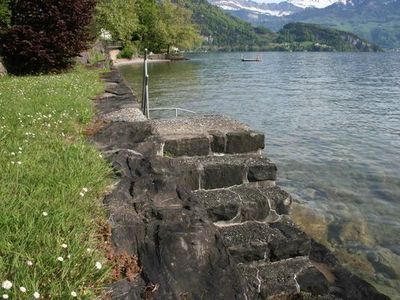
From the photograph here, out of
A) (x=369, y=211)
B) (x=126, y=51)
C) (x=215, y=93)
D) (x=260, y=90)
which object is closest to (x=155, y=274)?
(x=369, y=211)

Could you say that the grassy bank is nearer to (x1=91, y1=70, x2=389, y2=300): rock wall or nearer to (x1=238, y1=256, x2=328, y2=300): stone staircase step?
(x1=91, y1=70, x2=389, y2=300): rock wall

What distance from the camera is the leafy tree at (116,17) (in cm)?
5599

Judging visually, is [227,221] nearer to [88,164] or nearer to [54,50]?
[88,164]

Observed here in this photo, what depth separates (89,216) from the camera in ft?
11.6

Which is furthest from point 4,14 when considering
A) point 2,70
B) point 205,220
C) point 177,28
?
point 177,28

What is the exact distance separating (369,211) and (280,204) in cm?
407

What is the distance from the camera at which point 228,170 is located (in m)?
5.97

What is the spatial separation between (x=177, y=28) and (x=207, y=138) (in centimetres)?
8246

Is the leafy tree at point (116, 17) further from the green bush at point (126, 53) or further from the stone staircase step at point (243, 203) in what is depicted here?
the stone staircase step at point (243, 203)

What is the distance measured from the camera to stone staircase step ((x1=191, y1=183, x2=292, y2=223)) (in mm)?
5363

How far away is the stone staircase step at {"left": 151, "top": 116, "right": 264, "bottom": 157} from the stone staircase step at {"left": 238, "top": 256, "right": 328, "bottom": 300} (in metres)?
2.10

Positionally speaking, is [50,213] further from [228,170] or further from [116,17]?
[116,17]

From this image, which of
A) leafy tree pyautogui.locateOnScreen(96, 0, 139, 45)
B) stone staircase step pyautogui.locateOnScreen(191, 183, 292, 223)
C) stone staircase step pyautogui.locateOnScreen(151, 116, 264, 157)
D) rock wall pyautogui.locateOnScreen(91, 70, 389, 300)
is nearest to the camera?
rock wall pyautogui.locateOnScreen(91, 70, 389, 300)

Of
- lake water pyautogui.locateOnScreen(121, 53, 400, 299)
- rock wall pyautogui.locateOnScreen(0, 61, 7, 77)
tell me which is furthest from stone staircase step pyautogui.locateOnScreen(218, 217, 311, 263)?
rock wall pyautogui.locateOnScreen(0, 61, 7, 77)
